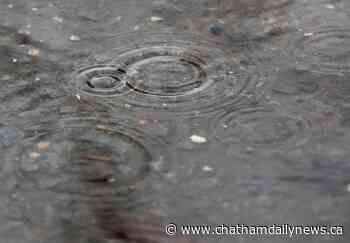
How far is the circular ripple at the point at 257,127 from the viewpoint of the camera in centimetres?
374

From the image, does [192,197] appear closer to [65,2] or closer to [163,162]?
[163,162]

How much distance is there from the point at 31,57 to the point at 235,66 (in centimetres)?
140

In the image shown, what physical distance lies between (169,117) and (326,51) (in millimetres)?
1305

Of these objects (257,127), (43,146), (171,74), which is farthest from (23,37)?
(257,127)

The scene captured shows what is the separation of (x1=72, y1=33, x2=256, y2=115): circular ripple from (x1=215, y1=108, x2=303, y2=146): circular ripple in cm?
16

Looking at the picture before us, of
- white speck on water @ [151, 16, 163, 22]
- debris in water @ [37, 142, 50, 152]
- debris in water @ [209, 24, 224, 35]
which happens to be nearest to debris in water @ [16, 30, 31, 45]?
white speck on water @ [151, 16, 163, 22]

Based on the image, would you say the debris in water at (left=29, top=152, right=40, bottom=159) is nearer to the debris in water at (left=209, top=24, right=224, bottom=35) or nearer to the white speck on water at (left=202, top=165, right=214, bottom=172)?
the white speck on water at (left=202, top=165, right=214, bottom=172)

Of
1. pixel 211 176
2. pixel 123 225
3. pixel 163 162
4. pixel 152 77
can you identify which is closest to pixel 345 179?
pixel 211 176

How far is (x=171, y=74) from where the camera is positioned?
432 cm

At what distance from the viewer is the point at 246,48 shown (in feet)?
15.0

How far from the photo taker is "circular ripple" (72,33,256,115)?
4062mm

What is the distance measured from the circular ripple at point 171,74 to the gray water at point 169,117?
12 millimetres

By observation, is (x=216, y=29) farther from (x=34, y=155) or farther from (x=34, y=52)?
(x=34, y=155)

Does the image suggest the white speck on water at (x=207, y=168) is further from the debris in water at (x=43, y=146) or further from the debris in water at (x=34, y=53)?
the debris in water at (x=34, y=53)
